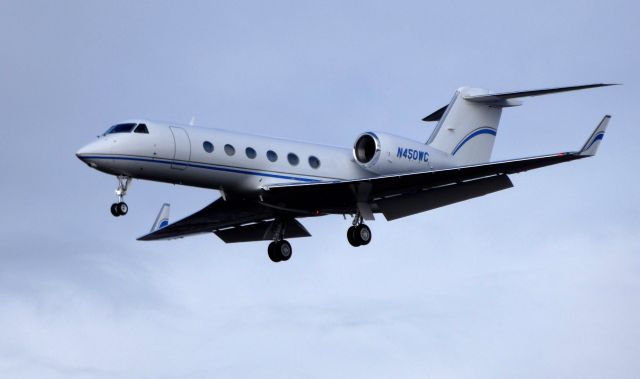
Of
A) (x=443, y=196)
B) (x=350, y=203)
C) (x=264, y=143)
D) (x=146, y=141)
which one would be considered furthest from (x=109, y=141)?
(x=443, y=196)

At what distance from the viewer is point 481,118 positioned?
108 ft

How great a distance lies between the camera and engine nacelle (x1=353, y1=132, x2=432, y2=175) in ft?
98.2

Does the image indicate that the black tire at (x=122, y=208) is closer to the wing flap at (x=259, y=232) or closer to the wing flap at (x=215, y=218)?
the wing flap at (x=215, y=218)

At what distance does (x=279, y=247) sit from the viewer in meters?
31.6

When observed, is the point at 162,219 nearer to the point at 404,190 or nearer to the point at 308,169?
the point at 308,169

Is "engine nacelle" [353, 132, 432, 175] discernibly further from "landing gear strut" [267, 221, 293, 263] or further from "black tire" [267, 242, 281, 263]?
"black tire" [267, 242, 281, 263]

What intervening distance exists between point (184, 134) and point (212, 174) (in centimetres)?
113

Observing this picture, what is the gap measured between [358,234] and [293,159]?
8.10ft

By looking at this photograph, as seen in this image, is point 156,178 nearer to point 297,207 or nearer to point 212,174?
point 212,174

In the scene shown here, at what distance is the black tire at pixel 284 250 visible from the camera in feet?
104

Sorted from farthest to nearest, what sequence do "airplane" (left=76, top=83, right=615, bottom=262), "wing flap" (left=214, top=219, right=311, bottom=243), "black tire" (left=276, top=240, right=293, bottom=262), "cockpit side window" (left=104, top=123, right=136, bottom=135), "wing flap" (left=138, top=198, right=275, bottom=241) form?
1. "wing flap" (left=214, top=219, right=311, bottom=243)
2. "black tire" (left=276, top=240, right=293, bottom=262)
3. "wing flap" (left=138, top=198, right=275, bottom=241)
4. "cockpit side window" (left=104, top=123, right=136, bottom=135)
5. "airplane" (left=76, top=83, right=615, bottom=262)

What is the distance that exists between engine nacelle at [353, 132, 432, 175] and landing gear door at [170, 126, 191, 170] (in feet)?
15.5

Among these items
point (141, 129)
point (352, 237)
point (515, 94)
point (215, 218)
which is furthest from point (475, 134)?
point (141, 129)

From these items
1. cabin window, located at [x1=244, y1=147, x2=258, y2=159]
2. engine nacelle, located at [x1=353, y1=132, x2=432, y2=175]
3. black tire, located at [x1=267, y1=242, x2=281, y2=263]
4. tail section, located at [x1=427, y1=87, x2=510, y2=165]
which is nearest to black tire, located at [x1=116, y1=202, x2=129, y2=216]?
cabin window, located at [x1=244, y1=147, x2=258, y2=159]
